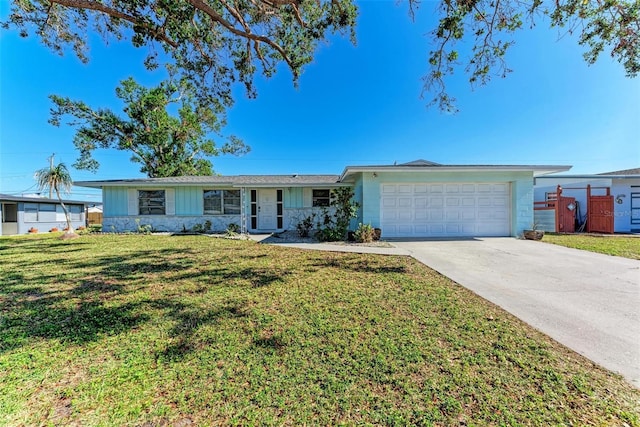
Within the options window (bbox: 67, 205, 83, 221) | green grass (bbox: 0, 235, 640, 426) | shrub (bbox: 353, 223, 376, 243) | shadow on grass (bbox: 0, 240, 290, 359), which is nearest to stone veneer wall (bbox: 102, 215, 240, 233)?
shadow on grass (bbox: 0, 240, 290, 359)

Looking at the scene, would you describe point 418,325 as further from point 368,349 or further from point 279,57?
point 279,57

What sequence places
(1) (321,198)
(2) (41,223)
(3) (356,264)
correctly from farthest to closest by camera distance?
(2) (41,223) → (1) (321,198) → (3) (356,264)

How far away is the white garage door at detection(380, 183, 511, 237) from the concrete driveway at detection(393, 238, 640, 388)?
8.22 feet

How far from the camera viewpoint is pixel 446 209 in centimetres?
1027

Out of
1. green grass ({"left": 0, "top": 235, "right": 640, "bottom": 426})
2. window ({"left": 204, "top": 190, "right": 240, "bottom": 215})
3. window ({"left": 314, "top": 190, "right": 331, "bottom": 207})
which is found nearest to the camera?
green grass ({"left": 0, "top": 235, "right": 640, "bottom": 426})

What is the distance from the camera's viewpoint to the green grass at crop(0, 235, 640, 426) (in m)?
1.78

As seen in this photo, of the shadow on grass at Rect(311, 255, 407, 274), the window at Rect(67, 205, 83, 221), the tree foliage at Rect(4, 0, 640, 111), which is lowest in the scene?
the shadow on grass at Rect(311, 255, 407, 274)

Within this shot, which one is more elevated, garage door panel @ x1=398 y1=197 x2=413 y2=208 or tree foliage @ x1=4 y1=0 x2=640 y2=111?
tree foliage @ x1=4 y1=0 x2=640 y2=111

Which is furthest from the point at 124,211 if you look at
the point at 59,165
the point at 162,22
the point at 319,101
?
the point at 319,101

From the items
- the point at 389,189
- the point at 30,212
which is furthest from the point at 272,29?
the point at 30,212

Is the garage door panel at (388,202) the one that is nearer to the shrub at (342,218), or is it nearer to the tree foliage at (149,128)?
the shrub at (342,218)

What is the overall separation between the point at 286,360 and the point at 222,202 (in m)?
12.6

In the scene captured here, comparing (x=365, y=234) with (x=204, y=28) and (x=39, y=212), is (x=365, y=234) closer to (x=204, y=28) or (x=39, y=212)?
(x=204, y=28)

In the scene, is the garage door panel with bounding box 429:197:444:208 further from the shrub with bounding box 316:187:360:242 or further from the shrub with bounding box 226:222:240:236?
the shrub with bounding box 226:222:240:236
